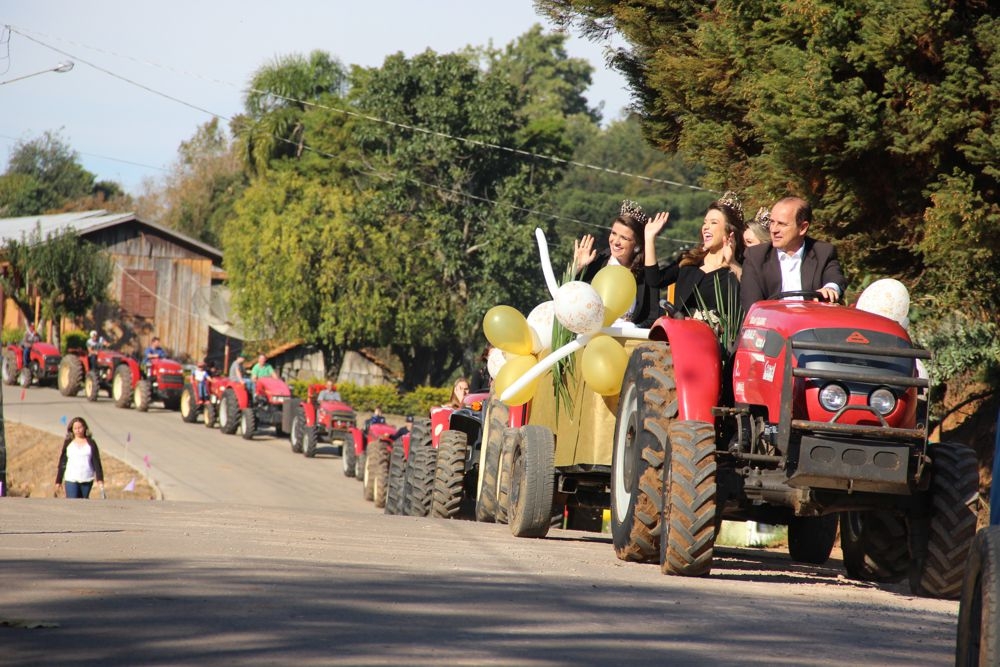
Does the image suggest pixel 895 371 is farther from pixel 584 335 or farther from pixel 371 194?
pixel 371 194

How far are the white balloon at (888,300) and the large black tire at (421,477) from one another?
8047mm

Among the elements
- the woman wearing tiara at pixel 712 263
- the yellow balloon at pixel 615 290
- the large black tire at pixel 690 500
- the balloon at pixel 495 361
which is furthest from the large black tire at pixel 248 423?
the large black tire at pixel 690 500

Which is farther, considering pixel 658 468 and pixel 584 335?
pixel 584 335

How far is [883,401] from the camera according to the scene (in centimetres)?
805

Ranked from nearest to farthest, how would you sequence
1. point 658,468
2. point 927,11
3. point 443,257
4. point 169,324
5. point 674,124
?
point 658,468 < point 927,11 < point 674,124 < point 443,257 < point 169,324

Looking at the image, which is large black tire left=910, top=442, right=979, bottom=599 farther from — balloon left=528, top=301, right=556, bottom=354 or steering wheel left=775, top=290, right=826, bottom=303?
balloon left=528, top=301, right=556, bottom=354

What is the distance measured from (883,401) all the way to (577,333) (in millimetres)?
3153

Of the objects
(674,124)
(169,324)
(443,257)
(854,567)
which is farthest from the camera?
(169,324)

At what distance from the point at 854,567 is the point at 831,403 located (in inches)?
86.5

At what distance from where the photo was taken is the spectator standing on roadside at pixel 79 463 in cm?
2020

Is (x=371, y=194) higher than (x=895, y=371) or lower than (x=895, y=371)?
higher

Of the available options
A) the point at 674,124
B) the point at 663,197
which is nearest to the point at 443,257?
the point at 663,197

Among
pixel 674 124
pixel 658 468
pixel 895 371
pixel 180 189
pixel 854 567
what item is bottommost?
pixel 854 567

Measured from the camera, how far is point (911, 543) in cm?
855
